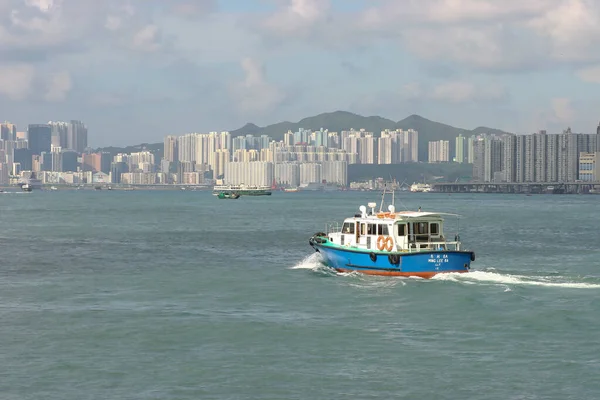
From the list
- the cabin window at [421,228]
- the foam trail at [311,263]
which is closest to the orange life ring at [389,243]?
the cabin window at [421,228]

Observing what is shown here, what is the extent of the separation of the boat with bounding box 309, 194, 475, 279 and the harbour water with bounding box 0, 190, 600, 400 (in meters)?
0.69

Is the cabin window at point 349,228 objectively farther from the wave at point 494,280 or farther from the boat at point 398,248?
the wave at point 494,280

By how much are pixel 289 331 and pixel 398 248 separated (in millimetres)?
12287

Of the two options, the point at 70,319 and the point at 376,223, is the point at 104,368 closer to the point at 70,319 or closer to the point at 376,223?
the point at 70,319

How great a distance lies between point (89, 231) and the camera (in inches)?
3083

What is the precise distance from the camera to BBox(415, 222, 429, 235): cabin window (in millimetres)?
40300

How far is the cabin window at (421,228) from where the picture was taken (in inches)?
1587

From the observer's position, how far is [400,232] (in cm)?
3984

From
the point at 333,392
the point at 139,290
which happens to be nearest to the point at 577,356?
the point at 333,392

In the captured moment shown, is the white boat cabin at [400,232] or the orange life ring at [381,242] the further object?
the orange life ring at [381,242]

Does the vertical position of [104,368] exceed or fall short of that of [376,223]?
it falls short

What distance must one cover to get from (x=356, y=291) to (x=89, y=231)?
46299 mm

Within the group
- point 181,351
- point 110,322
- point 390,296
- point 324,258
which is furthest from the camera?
point 324,258

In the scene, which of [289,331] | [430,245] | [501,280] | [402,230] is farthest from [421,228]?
[289,331]
